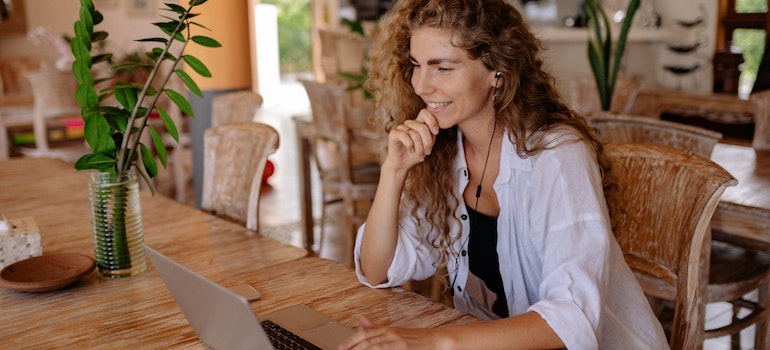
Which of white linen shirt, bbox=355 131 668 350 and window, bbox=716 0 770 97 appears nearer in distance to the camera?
white linen shirt, bbox=355 131 668 350

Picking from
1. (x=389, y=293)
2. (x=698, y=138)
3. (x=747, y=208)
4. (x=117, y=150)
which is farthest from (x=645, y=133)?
(x=117, y=150)

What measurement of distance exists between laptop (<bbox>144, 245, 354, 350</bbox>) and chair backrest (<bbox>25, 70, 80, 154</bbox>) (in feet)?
11.9

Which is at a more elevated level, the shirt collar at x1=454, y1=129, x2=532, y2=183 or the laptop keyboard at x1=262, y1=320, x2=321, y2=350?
the shirt collar at x1=454, y1=129, x2=532, y2=183

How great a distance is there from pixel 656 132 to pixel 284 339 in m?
1.63

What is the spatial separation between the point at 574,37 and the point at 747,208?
444 centimetres

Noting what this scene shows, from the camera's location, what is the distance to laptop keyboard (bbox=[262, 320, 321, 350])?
1.24 metres

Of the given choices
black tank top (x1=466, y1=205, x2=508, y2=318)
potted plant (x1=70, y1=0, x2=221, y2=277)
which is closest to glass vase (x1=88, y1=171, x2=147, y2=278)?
potted plant (x1=70, y1=0, x2=221, y2=277)

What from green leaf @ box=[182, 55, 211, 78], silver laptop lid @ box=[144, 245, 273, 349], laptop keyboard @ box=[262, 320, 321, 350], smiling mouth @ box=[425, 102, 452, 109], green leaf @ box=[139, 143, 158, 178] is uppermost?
green leaf @ box=[182, 55, 211, 78]

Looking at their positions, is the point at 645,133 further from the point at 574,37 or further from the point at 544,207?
the point at 574,37

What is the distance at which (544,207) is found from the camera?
1.43m

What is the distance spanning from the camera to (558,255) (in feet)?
4.34

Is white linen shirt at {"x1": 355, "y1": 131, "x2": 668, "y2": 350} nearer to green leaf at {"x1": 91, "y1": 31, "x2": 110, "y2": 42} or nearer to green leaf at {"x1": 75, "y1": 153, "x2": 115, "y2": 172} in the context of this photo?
green leaf at {"x1": 75, "y1": 153, "x2": 115, "y2": 172}

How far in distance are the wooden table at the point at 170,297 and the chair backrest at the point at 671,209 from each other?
60 centimetres

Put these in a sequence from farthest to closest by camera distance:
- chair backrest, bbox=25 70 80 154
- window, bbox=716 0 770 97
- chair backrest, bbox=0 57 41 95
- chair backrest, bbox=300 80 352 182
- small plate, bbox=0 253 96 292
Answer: window, bbox=716 0 770 97 < chair backrest, bbox=0 57 41 95 < chair backrest, bbox=25 70 80 154 < chair backrest, bbox=300 80 352 182 < small plate, bbox=0 253 96 292
